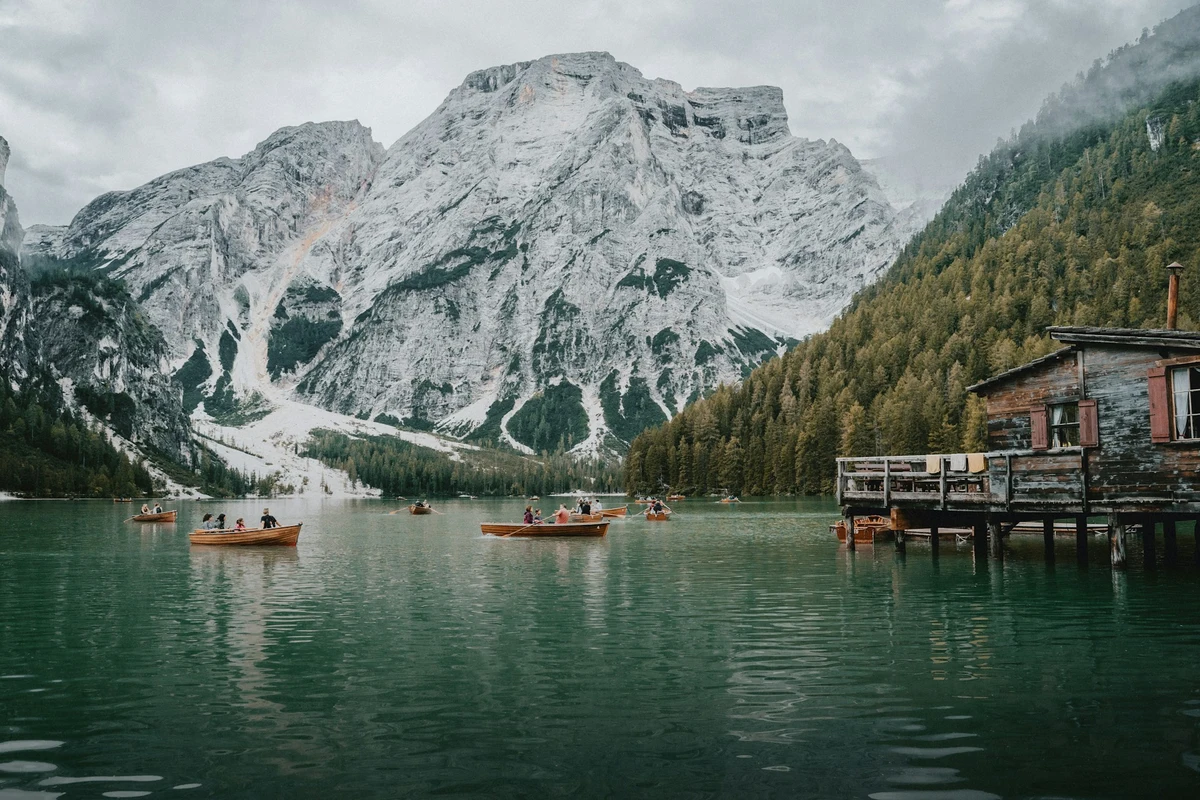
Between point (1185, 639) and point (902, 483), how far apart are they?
96.6 feet

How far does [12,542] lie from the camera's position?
234 feet

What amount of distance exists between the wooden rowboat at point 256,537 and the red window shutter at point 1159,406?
179 ft

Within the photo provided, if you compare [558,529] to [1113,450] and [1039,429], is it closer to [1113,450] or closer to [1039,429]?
[1039,429]

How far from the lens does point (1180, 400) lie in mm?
36125

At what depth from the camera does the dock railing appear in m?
40.8

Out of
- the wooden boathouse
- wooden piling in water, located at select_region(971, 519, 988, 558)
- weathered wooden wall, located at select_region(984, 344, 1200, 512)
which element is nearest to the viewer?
the wooden boathouse

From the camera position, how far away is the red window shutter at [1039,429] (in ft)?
137

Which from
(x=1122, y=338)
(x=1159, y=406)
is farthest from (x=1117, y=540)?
(x=1122, y=338)

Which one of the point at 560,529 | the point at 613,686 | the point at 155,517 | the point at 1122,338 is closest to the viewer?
the point at 613,686

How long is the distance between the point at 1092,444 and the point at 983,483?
8118 mm

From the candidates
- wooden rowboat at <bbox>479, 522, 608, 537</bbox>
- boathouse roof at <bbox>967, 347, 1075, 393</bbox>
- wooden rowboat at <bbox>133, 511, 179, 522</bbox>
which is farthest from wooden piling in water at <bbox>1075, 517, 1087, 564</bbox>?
wooden rowboat at <bbox>133, 511, 179, 522</bbox>

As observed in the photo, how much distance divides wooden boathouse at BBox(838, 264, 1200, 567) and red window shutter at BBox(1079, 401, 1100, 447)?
0.14ft

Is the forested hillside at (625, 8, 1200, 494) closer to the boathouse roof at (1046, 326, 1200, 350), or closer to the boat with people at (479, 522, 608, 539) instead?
the boat with people at (479, 522, 608, 539)

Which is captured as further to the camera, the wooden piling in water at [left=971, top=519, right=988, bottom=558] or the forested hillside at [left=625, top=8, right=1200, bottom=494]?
the forested hillside at [left=625, top=8, right=1200, bottom=494]
